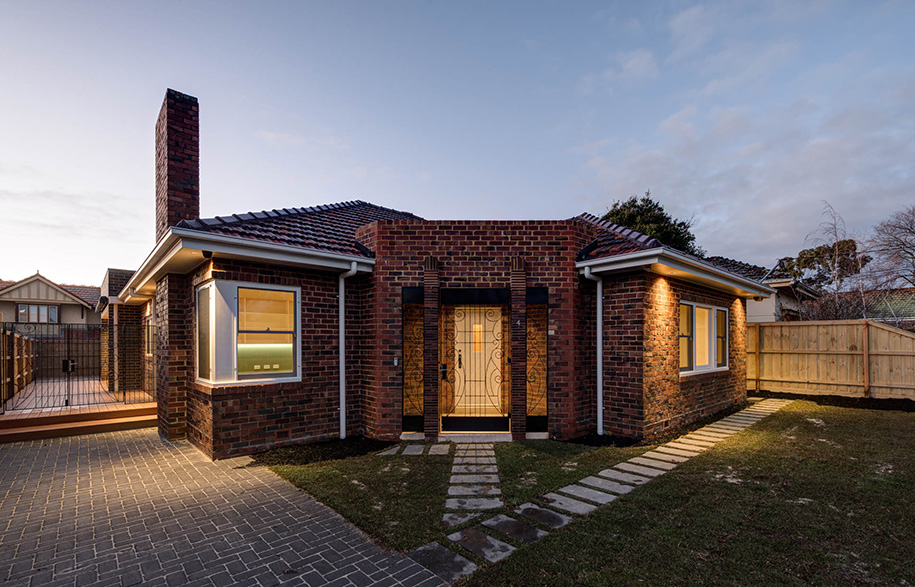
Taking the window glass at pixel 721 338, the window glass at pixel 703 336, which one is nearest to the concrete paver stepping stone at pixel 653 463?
the window glass at pixel 703 336

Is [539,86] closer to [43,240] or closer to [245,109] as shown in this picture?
[245,109]

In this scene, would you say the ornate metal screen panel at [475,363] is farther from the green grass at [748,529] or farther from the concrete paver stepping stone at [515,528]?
the concrete paver stepping stone at [515,528]

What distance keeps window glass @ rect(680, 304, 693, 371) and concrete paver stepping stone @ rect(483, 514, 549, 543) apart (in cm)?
568

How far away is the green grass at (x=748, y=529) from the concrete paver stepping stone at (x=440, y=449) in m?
1.03

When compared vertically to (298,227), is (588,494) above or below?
below

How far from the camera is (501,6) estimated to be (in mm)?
8547

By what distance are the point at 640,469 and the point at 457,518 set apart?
268 cm

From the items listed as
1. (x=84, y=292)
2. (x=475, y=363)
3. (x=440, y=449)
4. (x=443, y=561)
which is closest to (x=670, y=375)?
(x=475, y=363)

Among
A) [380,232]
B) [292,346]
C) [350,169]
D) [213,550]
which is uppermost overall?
[350,169]

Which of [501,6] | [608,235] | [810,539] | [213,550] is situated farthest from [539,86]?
[213,550]

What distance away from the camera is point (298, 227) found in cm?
670

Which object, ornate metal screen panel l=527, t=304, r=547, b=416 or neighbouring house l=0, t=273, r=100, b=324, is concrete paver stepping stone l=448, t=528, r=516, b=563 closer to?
ornate metal screen panel l=527, t=304, r=547, b=416

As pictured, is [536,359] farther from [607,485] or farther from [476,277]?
[607,485]

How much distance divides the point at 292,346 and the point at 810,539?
6.30 meters
